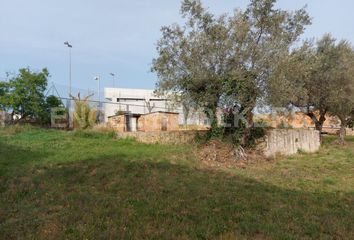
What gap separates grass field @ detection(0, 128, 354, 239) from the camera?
5973 mm

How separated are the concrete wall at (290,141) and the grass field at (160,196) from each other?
1.71m

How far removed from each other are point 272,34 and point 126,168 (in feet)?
25.1

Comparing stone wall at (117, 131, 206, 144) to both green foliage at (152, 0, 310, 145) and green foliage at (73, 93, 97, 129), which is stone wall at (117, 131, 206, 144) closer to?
green foliage at (152, 0, 310, 145)

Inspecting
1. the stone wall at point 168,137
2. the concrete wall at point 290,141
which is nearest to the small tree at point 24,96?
the stone wall at point 168,137

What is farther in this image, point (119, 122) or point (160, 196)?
point (119, 122)

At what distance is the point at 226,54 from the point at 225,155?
146 inches

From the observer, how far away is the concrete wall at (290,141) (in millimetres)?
14477

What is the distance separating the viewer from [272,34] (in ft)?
43.4

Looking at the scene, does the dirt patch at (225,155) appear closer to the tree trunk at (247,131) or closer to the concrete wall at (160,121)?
the tree trunk at (247,131)

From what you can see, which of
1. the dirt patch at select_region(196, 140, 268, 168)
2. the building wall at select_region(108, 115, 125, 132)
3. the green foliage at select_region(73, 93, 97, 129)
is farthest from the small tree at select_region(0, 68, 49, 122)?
the dirt patch at select_region(196, 140, 268, 168)

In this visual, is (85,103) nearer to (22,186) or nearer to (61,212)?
(22,186)

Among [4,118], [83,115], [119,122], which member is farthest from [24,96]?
[119,122]

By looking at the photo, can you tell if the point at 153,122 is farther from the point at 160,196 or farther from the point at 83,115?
the point at 160,196

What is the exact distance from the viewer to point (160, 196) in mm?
7809
